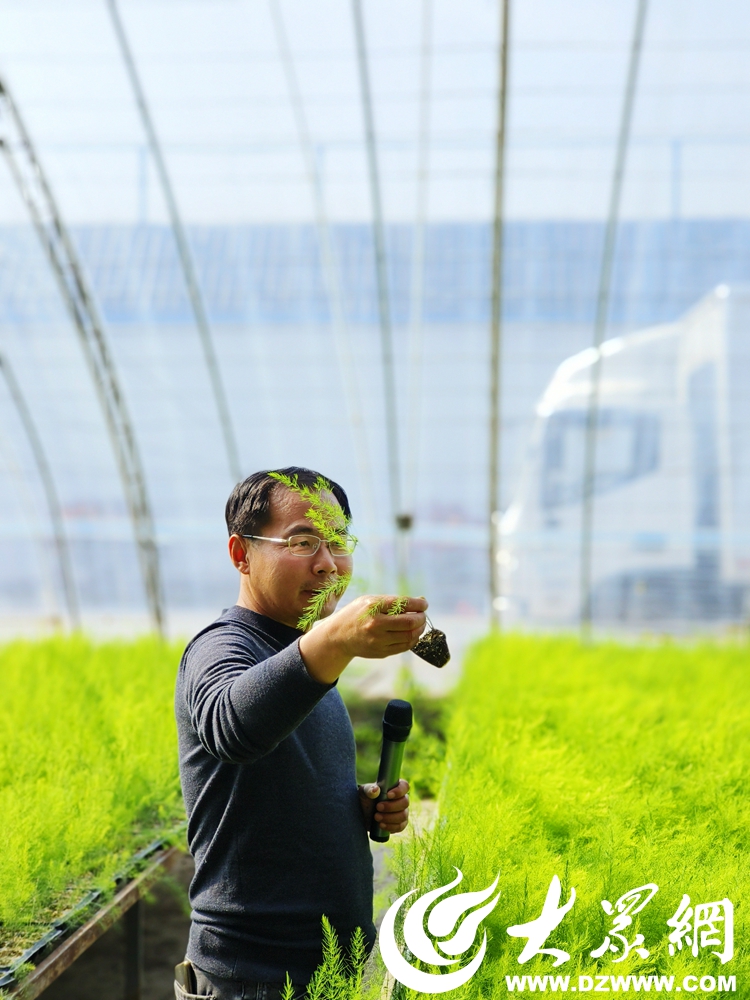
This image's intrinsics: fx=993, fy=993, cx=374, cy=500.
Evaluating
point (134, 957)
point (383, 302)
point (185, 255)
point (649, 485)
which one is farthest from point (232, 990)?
point (649, 485)

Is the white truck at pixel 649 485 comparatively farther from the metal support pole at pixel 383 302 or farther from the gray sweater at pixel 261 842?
the gray sweater at pixel 261 842

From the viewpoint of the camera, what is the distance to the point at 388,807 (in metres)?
1.88

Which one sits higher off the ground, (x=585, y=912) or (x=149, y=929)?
(x=585, y=912)

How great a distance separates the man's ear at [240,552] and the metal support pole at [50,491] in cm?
674

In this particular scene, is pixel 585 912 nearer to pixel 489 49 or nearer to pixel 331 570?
pixel 331 570

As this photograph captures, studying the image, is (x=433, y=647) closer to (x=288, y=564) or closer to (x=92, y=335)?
(x=288, y=564)

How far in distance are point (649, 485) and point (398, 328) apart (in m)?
2.30

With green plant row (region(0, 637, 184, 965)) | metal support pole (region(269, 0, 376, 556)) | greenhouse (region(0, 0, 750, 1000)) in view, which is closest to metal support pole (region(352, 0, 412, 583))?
greenhouse (region(0, 0, 750, 1000))

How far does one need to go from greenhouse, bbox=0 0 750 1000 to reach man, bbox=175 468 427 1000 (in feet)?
8.01

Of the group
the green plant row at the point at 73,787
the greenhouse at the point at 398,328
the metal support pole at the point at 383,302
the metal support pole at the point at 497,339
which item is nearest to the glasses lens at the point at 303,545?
the green plant row at the point at 73,787

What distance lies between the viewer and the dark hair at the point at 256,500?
1.79 m

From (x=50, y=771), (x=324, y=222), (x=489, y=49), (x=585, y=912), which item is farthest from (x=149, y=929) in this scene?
(x=489, y=49)

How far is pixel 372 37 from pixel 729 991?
592cm

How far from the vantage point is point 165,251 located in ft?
24.5
